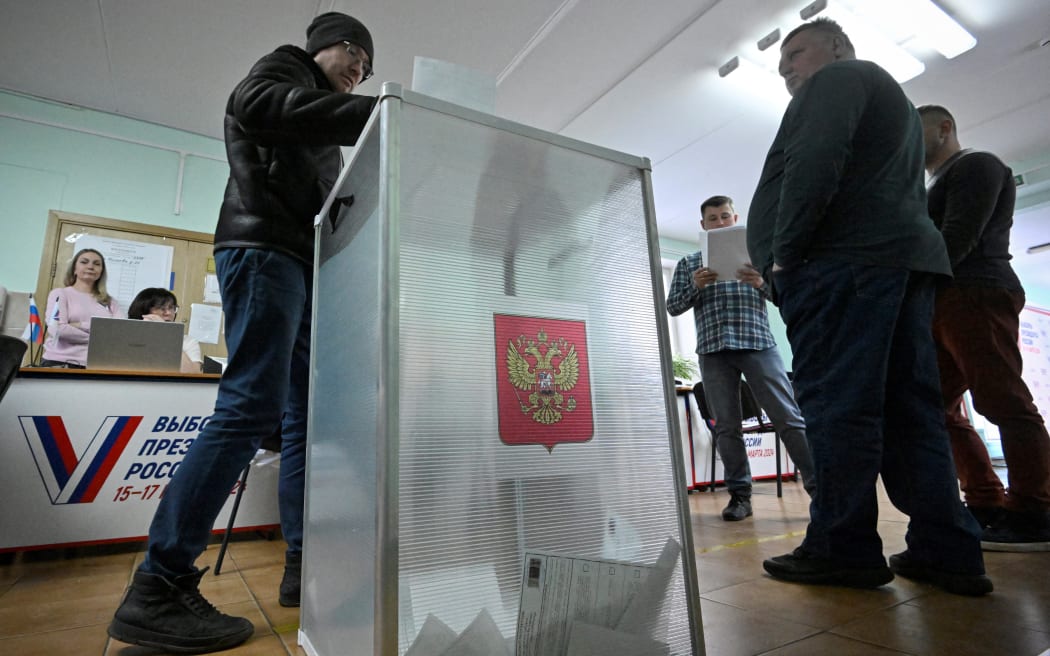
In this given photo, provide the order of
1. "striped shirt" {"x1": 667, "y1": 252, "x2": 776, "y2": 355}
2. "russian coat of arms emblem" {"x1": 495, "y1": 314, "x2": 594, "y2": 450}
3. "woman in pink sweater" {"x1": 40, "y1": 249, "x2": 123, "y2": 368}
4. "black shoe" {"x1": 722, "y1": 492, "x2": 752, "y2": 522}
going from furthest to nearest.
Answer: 1. "woman in pink sweater" {"x1": 40, "y1": 249, "x2": 123, "y2": 368}
2. "striped shirt" {"x1": 667, "y1": 252, "x2": 776, "y2": 355}
3. "black shoe" {"x1": 722, "y1": 492, "x2": 752, "y2": 522}
4. "russian coat of arms emblem" {"x1": 495, "y1": 314, "x2": 594, "y2": 450}

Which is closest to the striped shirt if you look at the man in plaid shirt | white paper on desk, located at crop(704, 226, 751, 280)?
the man in plaid shirt

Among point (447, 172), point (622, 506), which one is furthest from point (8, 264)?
point (622, 506)

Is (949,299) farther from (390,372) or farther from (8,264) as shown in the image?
(8,264)

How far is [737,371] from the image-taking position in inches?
92.7

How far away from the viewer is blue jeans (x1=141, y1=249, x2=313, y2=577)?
0.94 metres

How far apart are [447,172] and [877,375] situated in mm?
984

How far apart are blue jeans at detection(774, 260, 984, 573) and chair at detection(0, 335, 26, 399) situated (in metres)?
1.90

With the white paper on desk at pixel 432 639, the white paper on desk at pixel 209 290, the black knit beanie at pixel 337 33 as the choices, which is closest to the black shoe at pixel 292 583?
the white paper on desk at pixel 432 639

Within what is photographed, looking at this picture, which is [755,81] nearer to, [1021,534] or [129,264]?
[1021,534]

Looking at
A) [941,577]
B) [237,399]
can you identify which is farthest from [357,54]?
[941,577]

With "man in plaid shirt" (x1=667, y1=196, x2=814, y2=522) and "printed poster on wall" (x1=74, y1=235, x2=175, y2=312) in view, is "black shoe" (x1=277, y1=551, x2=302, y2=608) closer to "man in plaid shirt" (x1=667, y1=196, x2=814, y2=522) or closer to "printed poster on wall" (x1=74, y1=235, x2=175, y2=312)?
"man in plaid shirt" (x1=667, y1=196, x2=814, y2=522)

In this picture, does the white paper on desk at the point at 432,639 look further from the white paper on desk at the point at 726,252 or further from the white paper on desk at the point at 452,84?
the white paper on desk at the point at 726,252

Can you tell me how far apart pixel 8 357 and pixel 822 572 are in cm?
196

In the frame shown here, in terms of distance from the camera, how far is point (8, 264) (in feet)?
10.7
